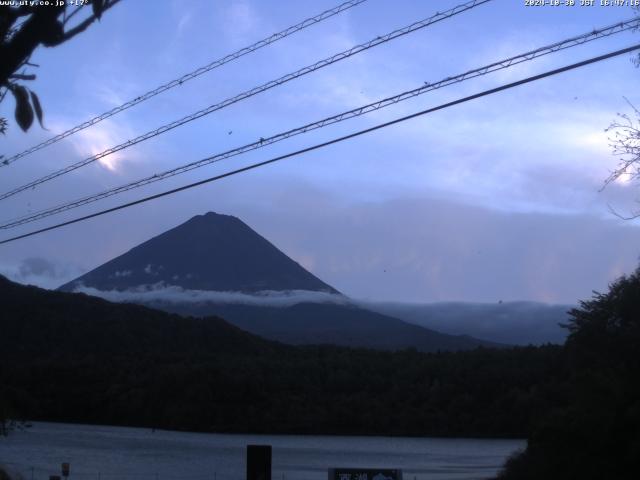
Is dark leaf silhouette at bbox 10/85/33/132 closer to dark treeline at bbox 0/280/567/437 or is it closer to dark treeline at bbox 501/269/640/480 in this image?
dark treeline at bbox 501/269/640/480

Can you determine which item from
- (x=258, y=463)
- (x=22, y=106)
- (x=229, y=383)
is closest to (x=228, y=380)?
(x=229, y=383)

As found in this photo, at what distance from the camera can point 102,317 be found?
101938mm

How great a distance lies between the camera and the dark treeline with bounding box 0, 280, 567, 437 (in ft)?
284

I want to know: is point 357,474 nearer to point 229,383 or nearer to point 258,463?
point 258,463

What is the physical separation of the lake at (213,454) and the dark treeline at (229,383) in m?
2.73

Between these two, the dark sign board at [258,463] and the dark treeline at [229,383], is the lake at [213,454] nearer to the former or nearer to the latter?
the dark treeline at [229,383]

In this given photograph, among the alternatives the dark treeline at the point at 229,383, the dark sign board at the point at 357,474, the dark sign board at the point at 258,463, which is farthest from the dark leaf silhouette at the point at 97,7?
the dark treeline at the point at 229,383

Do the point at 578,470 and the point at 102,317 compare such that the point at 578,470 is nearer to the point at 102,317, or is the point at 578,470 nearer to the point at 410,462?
the point at 410,462

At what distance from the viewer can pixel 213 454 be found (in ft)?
223

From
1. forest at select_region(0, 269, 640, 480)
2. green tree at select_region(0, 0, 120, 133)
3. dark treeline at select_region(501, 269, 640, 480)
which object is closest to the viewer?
green tree at select_region(0, 0, 120, 133)

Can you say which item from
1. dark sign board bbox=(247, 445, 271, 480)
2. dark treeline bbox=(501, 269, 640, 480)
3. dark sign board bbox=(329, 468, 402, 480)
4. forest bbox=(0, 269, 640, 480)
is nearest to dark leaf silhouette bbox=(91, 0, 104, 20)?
dark sign board bbox=(247, 445, 271, 480)

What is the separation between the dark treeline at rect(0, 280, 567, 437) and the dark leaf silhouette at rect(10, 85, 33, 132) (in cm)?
7848

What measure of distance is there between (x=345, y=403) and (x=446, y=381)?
11.7 metres

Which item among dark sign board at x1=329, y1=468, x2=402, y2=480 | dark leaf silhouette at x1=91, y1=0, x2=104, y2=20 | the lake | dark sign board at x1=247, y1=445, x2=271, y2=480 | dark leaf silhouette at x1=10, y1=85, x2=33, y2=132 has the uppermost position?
dark leaf silhouette at x1=91, y1=0, x2=104, y2=20
